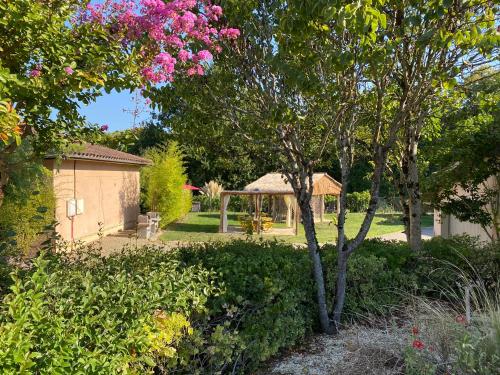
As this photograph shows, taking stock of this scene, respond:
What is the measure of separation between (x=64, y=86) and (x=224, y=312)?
2410 mm

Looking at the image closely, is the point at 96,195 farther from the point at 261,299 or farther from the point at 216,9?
the point at 261,299

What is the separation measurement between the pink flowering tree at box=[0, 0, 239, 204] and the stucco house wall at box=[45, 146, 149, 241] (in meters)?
7.39

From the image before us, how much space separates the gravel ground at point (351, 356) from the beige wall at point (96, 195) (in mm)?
8483

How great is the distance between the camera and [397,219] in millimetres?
28156

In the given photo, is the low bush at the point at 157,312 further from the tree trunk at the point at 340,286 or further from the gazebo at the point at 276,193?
the gazebo at the point at 276,193

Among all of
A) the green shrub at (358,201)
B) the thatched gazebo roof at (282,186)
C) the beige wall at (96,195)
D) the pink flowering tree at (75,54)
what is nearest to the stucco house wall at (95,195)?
the beige wall at (96,195)

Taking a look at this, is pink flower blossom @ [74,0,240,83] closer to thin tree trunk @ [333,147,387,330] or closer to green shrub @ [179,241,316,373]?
green shrub @ [179,241,316,373]

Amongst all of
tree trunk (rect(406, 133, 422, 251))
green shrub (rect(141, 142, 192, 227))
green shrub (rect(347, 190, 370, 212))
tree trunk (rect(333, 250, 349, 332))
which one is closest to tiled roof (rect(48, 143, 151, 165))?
green shrub (rect(141, 142, 192, 227))

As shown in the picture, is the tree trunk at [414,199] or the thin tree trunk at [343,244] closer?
the thin tree trunk at [343,244]

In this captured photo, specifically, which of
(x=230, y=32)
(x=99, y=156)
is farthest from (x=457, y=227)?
(x=99, y=156)

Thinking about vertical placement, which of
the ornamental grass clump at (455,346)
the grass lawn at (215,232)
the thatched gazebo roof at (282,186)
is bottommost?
the grass lawn at (215,232)

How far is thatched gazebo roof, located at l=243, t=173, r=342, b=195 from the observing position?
70.8 feet

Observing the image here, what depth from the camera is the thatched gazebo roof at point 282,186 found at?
21.6 meters

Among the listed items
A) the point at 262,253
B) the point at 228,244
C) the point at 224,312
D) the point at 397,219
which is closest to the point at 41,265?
the point at 224,312
